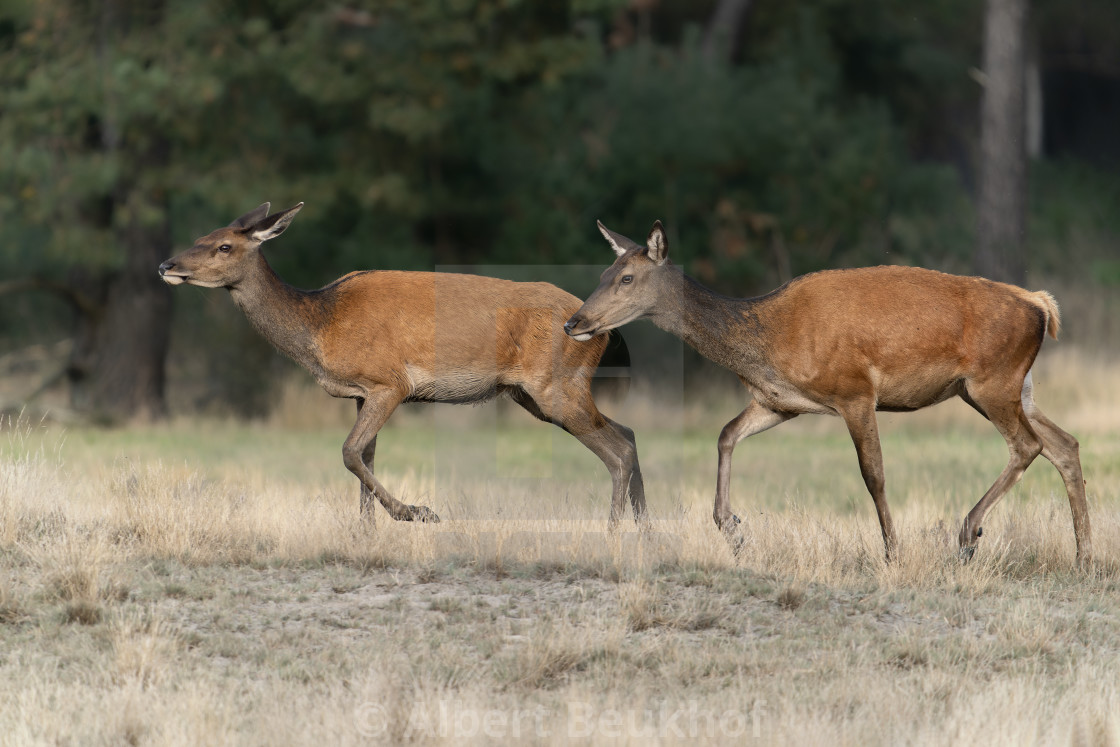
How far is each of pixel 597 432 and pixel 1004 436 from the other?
277 cm

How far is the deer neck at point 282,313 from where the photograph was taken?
9500 mm

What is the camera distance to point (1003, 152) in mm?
20438

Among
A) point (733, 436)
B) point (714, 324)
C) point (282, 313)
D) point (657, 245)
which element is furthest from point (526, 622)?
point (282, 313)

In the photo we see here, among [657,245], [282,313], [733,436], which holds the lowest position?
[733,436]

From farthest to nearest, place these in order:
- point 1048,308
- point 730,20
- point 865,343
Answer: point 730,20 < point 1048,308 < point 865,343

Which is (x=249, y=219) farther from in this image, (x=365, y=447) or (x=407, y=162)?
(x=407, y=162)

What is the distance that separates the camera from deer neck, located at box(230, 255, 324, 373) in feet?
31.2

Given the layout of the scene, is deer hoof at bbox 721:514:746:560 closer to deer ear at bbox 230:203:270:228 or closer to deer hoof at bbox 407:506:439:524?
deer hoof at bbox 407:506:439:524

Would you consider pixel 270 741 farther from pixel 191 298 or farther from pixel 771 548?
pixel 191 298

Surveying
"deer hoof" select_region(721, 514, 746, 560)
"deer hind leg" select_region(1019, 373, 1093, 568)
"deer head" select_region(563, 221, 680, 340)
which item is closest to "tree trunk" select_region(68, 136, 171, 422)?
"deer head" select_region(563, 221, 680, 340)

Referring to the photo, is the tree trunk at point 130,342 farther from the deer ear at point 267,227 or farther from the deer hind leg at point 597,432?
the deer hind leg at point 597,432

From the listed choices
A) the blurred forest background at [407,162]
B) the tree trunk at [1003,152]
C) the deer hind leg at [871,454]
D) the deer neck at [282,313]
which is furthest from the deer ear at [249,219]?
the tree trunk at [1003,152]

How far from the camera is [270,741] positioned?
5.79 m

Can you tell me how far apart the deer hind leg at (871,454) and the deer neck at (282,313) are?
141 inches
